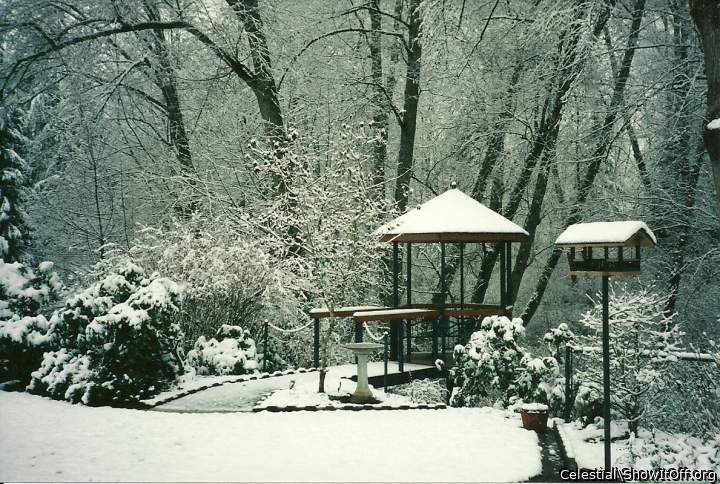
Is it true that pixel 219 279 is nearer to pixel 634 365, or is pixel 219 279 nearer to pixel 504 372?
pixel 504 372

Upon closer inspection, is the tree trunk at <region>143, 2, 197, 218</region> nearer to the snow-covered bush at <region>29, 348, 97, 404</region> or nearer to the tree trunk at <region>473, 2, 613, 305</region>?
the snow-covered bush at <region>29, 348, 97, 404</region>

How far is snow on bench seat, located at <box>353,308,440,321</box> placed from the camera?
34.2 feet

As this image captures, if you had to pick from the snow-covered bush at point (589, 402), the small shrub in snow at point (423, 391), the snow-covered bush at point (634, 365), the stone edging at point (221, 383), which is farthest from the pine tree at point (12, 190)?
the snow-covered bush at point (634, 365)

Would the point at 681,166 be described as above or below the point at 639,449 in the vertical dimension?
above

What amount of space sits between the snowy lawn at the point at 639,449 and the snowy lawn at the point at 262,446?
506mm

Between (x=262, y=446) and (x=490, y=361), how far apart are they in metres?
3.35

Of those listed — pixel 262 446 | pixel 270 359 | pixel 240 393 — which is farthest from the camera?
pixel 270 359

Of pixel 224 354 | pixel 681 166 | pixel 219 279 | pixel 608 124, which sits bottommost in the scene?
pixel 224 354

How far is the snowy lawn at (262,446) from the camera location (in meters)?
5.77

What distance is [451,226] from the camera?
11219mm

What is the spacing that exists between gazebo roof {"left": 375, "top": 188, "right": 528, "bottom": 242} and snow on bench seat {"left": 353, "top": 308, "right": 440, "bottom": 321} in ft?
4.00

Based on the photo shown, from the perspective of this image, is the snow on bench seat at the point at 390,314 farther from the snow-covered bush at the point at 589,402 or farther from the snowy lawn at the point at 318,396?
the snow-covered bush at the point at 589,402

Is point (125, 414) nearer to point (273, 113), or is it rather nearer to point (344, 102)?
point (273, 113)

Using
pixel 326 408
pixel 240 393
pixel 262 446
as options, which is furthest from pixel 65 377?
pixel 262 446
